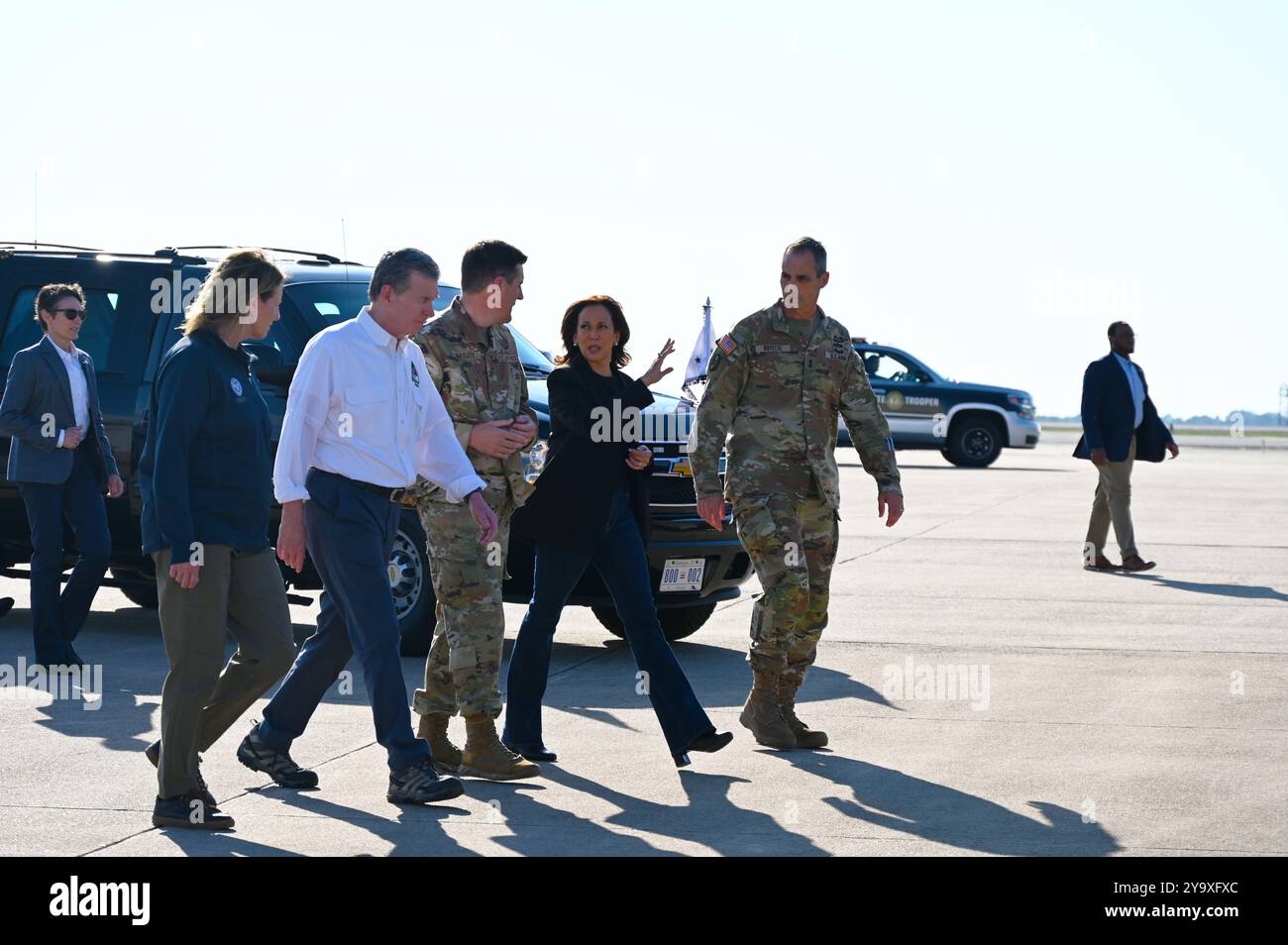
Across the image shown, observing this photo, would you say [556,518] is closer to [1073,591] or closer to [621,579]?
[621,579]

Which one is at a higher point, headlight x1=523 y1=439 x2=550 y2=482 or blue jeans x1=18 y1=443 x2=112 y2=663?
headlight x1=523 y1=439 x2=550 y2=482

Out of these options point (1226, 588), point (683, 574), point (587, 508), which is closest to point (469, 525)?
point (587, 508)

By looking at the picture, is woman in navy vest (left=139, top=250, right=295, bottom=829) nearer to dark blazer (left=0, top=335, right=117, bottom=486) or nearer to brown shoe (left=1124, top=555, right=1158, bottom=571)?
dark blazer (left=0, top=335, right=117, bottom=486)

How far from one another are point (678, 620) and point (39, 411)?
3780 mm

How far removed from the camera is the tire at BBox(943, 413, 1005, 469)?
115 ft

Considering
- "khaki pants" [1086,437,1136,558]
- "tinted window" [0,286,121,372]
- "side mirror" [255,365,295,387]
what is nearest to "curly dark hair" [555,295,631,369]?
"side mirror" [255,365,295,387]

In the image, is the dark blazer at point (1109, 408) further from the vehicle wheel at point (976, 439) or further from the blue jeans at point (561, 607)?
the vehicle wheel at point (976, 439)

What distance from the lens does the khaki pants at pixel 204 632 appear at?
615 centimetres

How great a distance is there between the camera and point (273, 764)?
6824mm

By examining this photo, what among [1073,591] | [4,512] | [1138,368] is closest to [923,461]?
[1138,368]

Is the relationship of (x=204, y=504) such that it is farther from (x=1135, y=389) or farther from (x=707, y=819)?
(x=1135, y=389)

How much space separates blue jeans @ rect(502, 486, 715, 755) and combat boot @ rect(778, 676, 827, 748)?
1.78 feet
